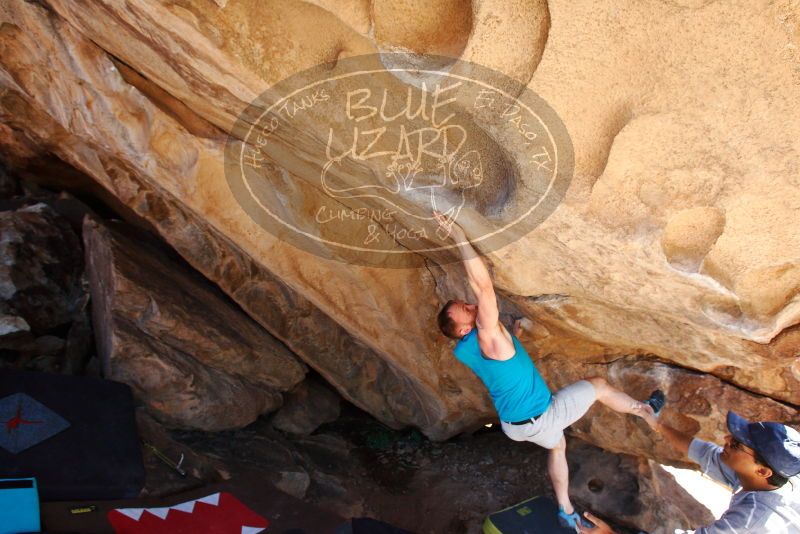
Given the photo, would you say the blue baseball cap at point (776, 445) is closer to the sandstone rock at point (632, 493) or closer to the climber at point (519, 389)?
the climber at point (519, 389)

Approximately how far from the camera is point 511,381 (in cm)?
301

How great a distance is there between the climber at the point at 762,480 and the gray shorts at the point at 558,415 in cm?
70

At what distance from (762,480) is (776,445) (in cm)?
17

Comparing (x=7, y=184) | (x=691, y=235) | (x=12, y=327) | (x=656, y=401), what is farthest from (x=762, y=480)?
(x=7, y=184)

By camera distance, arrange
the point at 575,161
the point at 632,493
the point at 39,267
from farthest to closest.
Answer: the point at 39,267, the point at 632,493, the point at 575,161

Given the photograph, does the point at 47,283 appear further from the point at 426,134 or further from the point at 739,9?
the point at 739,9

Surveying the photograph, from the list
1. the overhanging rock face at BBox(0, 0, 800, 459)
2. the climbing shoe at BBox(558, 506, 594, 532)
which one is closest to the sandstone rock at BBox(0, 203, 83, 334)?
the overhanging rock face at BBox(0, 0, 800, 459)

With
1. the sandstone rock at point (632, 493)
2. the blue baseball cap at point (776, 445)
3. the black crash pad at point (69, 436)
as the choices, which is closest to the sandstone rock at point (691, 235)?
the blue baseball cap at point (776, 445)

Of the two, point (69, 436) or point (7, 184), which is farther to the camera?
point (7, 184)

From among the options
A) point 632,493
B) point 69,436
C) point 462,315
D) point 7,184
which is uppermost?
point 7,184

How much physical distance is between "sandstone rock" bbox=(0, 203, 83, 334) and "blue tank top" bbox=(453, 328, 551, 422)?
2.81 metres

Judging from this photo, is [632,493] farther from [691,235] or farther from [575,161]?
[575,161]

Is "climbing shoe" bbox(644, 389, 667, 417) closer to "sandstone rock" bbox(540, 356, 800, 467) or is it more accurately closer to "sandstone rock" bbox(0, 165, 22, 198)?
"sandstone rock" bbox(540, 356, 800, 467)

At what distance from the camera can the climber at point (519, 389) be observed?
116 inches
